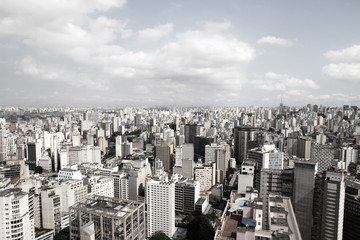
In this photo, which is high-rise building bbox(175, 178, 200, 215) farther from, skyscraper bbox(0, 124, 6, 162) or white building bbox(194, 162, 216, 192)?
skyscraper bbox(0, 124, 6, 162)

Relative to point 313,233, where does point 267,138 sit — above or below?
above

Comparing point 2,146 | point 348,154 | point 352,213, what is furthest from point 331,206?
point 2,146

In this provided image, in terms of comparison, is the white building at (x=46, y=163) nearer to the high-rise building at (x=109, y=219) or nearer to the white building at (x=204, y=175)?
the white building at (x=204, y=175)

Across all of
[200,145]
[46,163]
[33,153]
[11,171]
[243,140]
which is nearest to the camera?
[11,171]

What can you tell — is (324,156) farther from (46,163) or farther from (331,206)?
→ (46,163)

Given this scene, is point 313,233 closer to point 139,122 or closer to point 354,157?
point 354,157

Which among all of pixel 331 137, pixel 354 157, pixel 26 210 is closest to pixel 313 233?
pixel 26 210
